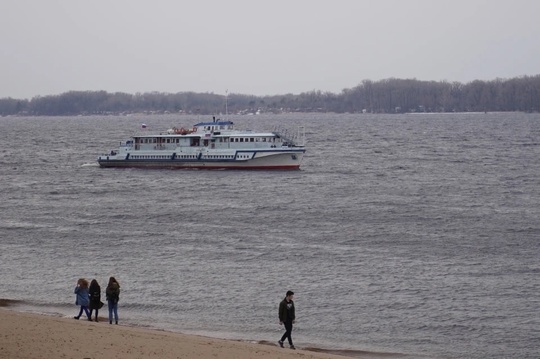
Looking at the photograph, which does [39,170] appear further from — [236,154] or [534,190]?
[534,190]

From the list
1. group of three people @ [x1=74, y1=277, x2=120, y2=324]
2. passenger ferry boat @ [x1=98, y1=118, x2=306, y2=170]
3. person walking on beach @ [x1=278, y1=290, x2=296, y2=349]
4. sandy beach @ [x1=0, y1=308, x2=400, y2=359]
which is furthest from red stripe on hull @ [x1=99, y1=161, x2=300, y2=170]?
sandy beach @ [x1=0, y1=308, x2=400, y2=359]

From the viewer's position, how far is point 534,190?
6962cm

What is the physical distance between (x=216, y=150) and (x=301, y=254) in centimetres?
4509

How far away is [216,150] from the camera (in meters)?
85.9

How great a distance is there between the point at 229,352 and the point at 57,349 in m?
3.95

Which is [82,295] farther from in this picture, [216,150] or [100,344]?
[216,150]

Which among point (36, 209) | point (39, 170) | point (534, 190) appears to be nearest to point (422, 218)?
point (534, 190)

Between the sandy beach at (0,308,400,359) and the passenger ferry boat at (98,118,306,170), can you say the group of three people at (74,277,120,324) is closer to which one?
the sandy beach at (0,308,400,359)

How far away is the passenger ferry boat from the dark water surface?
84.7 inches

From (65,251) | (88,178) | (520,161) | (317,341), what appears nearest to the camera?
(317,341)

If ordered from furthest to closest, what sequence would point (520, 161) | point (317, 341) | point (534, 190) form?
1. point (520, 161)
2. point (534, 190)
3. point (317, 341)

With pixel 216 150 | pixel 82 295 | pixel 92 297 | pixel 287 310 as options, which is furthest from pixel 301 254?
pixel 216 150

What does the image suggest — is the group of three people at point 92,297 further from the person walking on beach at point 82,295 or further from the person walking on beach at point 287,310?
the person walking on beach at point 287,310

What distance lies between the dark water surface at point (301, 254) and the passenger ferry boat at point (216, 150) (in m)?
2.15
